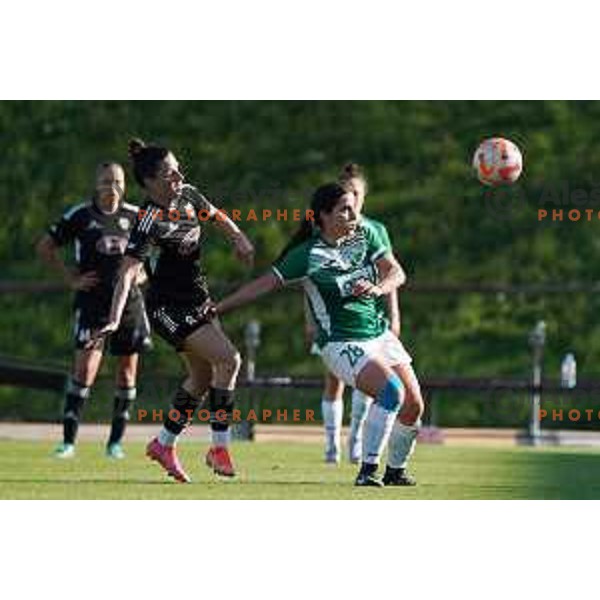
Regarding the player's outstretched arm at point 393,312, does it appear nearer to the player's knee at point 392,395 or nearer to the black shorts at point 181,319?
the player's knee at point 392,395

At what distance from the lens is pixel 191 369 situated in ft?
38.5

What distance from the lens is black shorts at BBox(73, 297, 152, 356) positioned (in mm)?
13914

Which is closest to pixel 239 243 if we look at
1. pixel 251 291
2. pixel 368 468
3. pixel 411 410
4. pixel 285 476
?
pixel 251 291

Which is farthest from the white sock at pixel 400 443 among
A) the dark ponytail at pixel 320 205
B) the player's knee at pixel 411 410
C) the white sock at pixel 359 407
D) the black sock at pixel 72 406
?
the black sock at pixel 72 406

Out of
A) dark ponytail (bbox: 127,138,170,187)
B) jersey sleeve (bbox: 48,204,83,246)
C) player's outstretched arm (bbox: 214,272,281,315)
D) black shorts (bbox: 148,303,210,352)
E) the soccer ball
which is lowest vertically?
black shorts (bbox: 148,303,210,352)

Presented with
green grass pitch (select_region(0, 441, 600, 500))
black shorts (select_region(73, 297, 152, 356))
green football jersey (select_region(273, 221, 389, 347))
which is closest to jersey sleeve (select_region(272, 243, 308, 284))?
green football jersey (select_region(273, 221, 389, 347))

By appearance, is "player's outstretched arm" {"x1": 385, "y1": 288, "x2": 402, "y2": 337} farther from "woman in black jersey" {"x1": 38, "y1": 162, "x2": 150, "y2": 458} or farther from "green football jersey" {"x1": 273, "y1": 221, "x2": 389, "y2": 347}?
"woman in black jersey" {"x1": 38, "y1": 162, "x2": 150, "y2": 458}

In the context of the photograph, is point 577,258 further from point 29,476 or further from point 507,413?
point 29,476

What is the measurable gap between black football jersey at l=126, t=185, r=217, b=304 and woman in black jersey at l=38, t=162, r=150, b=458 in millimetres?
2374

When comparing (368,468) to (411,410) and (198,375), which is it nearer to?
(411,410)

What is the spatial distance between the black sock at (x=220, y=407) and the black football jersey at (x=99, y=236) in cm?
255

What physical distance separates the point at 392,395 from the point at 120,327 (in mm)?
3322

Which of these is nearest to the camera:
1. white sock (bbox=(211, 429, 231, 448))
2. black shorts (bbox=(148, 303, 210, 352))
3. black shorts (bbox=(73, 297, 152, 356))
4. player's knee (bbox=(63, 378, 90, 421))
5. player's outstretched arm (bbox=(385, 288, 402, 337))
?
black shorts (bbox=(148, 303, 210, 352))
